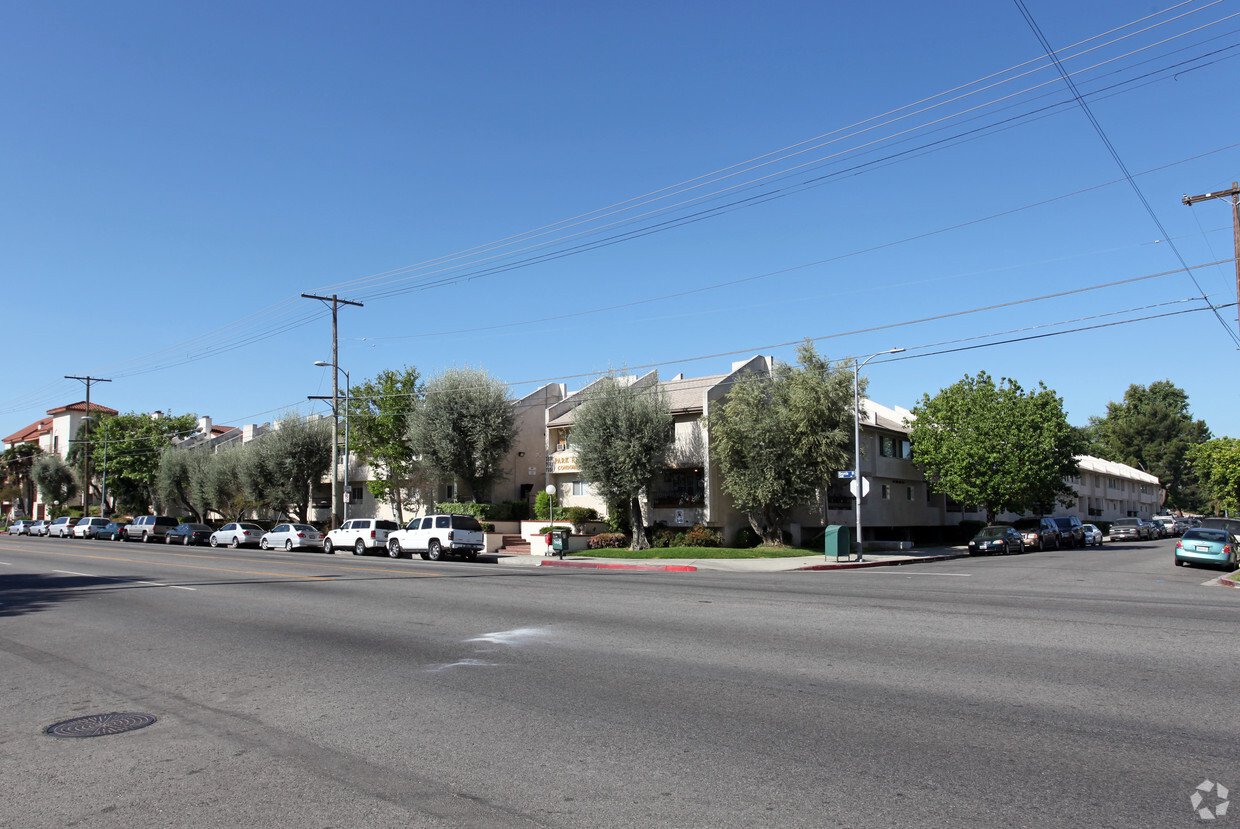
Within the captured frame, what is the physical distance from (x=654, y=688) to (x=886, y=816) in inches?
130

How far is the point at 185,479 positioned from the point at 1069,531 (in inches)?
2382

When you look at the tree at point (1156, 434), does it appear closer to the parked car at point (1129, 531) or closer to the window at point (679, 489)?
the parked car at point (1129, 531)

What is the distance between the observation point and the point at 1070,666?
8.53m

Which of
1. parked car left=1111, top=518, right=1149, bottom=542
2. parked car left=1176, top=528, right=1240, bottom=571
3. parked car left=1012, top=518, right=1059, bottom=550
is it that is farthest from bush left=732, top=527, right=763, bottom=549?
parked car left=1111, top=518, right=1149, bottom=542

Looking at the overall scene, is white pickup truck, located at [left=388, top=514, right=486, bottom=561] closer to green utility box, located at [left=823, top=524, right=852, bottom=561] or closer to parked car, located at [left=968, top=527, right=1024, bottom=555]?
green utility box, located at [left=823, top=524, right=852, bottom=561]

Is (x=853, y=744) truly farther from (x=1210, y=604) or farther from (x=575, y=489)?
(x=575, y=489)

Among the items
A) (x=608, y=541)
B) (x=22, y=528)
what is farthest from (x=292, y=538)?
(x=22, y=528)

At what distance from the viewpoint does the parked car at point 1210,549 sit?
2672 cm

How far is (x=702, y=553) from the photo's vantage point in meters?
32.3

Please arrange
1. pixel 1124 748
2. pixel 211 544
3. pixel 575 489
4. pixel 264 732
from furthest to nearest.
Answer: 1. pixel 211 544
2. pixel 575 489
3. pixel 264 732
4. pixel 1124 748

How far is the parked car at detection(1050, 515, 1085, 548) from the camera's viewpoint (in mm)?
46156

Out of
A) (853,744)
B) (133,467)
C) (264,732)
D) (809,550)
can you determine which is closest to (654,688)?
(853,744)

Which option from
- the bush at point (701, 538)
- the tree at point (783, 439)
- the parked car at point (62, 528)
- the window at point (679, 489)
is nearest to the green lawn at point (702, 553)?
the bush at point (701, 538)

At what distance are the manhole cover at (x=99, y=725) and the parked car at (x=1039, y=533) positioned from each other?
4293cm
